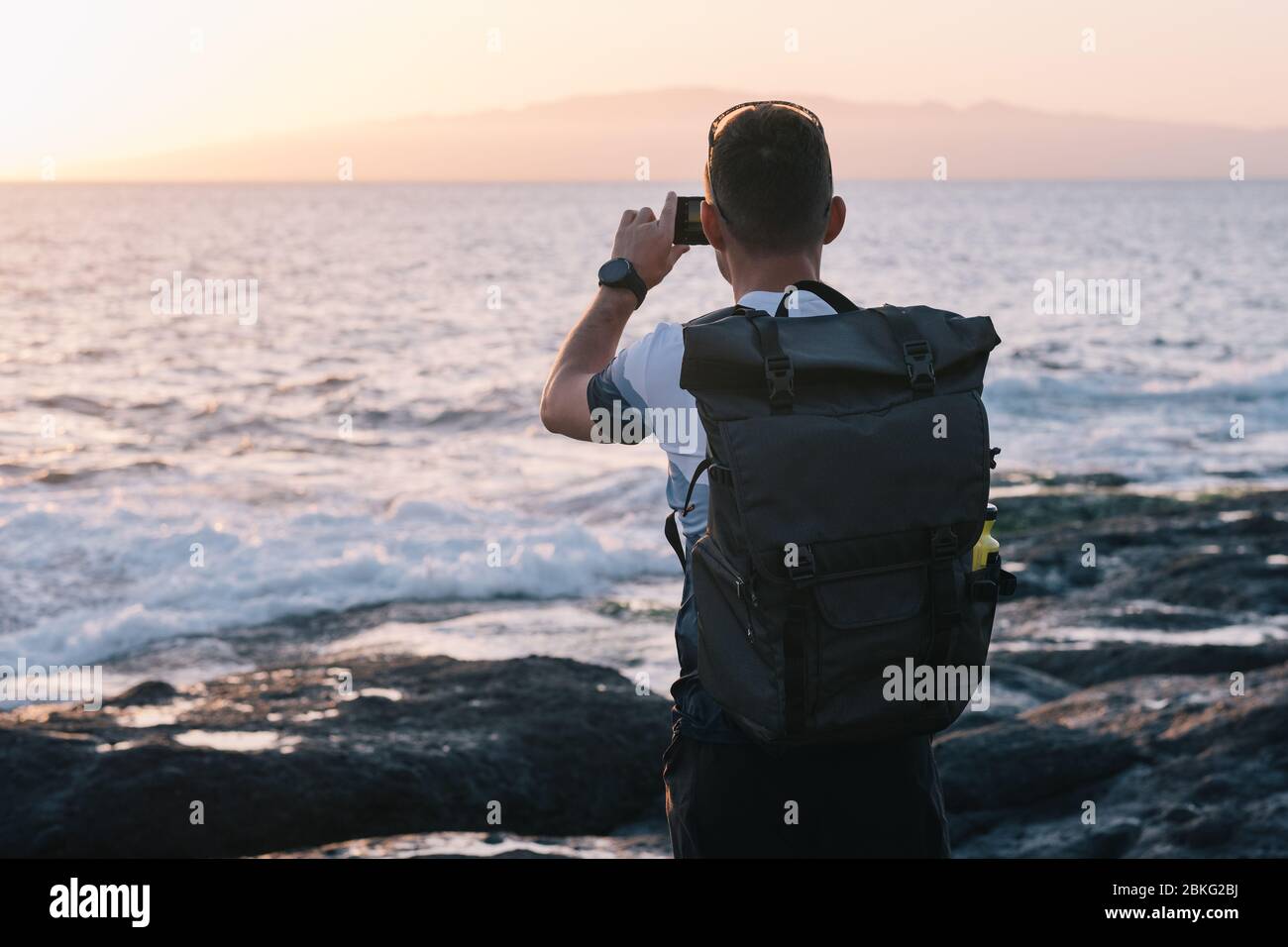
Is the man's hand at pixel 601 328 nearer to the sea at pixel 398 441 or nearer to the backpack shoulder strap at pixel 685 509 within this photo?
the backpack shoulder strap at pixel 685 509

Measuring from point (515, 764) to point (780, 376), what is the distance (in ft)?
13.1

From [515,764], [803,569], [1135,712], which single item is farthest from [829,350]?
[1135,712]

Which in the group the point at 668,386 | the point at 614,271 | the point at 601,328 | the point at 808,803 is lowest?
the point at 808,803

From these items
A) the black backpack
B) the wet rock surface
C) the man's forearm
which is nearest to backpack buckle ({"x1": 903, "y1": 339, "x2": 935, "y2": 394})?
the black backpack

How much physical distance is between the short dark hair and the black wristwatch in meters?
0.28

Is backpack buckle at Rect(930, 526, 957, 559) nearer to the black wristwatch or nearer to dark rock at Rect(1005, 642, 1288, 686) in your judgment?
the black wristwatch

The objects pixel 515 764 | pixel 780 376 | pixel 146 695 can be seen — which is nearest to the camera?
pixel 780 376

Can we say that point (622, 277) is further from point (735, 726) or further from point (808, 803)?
point (808, 803)

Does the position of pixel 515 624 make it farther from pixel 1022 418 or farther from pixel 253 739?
pixel 1022 418

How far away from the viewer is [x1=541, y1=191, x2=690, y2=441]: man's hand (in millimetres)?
2361

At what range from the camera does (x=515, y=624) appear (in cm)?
999

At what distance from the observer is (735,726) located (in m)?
2.24

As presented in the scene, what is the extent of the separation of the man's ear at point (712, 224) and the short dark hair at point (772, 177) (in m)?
0.03
